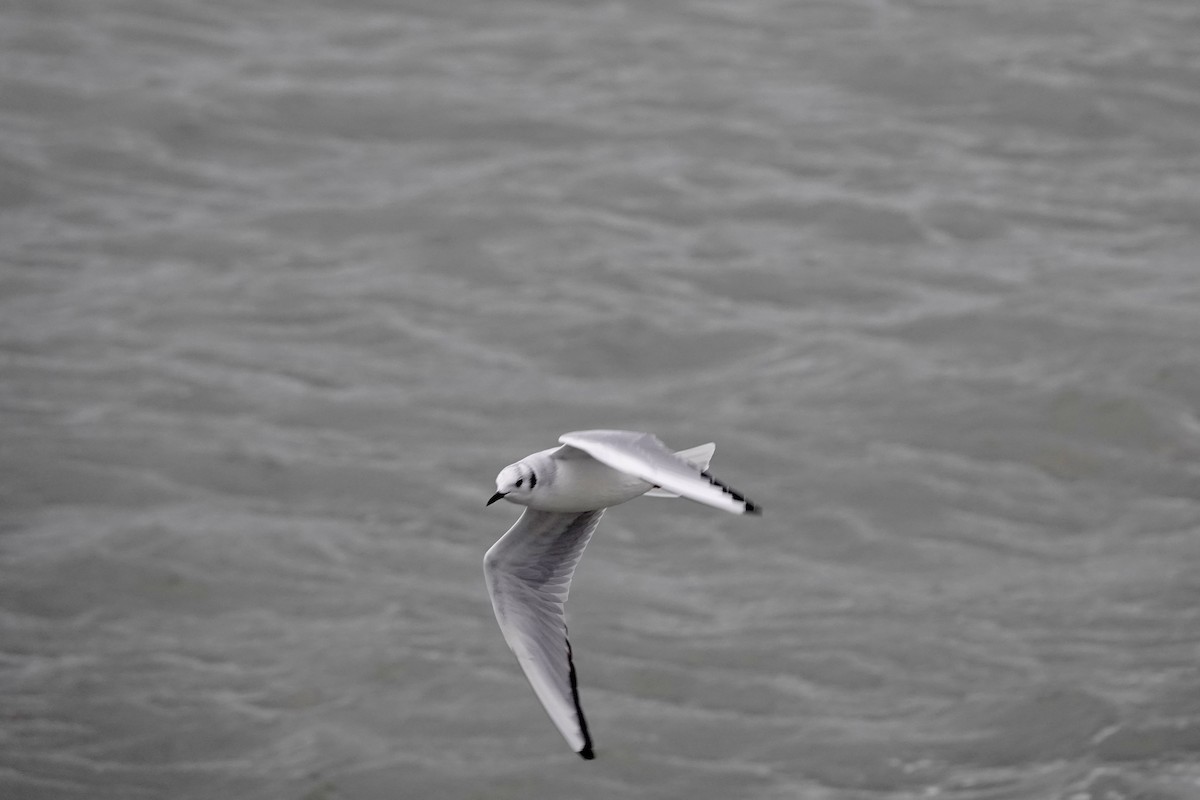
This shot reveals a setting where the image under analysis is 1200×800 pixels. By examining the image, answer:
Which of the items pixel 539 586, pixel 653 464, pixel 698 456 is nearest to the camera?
pixel 653 464

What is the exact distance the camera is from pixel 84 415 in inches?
438

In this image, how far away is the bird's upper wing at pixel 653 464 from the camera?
4.62 m

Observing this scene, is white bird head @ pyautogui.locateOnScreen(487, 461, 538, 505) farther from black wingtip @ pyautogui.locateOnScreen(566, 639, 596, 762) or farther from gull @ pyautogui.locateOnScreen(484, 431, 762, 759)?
black wingtip @ pyautogui.locateOnScreen(566, 639, 596, 762)

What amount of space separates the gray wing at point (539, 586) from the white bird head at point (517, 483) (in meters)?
0.49

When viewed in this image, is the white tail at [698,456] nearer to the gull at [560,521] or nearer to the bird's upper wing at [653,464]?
the gull at [560,521]

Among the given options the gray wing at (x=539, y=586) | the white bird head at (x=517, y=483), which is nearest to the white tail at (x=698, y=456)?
the white bird head at (x=517, y=483)

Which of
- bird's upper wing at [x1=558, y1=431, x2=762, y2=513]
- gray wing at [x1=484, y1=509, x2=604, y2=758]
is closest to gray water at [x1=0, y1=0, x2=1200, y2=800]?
gray wing at [x1=484, y1=509, x2=604, y2=758]

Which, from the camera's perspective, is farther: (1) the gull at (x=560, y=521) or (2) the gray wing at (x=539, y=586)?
(2) the gray wing at (x=539, y=586)

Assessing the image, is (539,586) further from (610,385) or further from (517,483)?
(610,385)

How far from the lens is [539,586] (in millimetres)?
6094

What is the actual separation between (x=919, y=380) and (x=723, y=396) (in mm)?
1281


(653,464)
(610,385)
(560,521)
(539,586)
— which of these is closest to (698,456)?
(653,464)

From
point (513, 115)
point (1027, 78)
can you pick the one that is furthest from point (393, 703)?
Answer: point (1027, 78)

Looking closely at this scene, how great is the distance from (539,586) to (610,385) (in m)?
5.41
